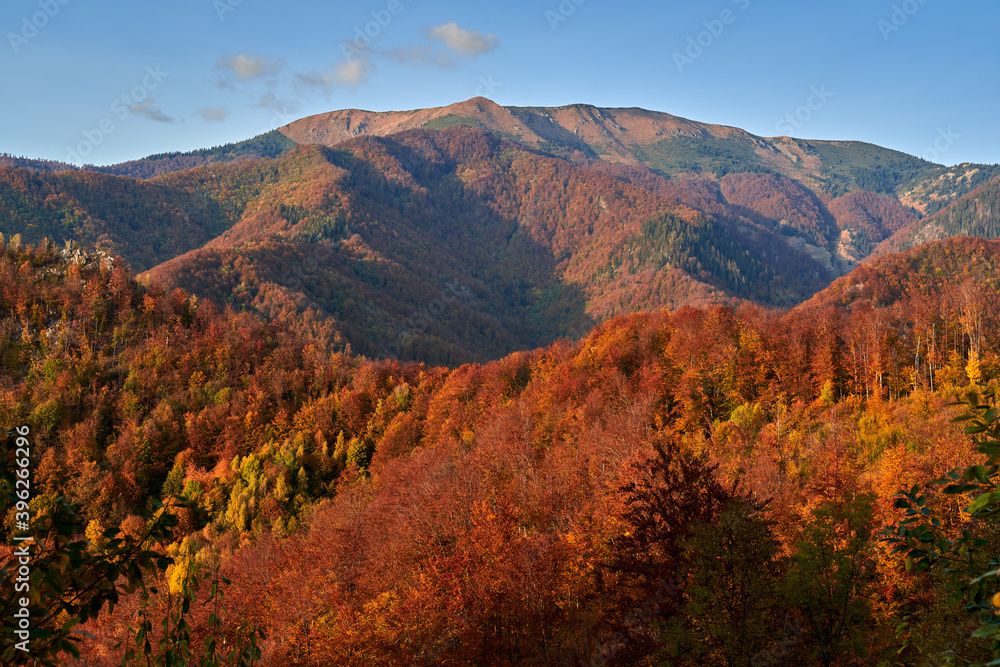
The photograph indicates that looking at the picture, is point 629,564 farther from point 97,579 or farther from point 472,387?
point 472,387

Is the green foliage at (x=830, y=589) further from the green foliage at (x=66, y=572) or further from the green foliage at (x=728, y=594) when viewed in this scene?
the green foliage at (x=66, y=572)

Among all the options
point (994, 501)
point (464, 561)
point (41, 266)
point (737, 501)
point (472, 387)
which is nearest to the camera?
point (994, 501)

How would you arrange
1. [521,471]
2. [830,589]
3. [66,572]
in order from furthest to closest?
[521,471], [830,589], [66,572]

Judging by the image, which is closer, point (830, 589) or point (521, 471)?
point (830, 589)

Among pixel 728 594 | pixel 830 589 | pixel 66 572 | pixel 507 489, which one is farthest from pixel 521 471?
pixel 66 572

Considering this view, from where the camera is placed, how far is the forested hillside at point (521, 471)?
21.4m

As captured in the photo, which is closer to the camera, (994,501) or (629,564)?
(994,501)

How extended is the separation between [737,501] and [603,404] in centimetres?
4784

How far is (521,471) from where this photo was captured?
164ft

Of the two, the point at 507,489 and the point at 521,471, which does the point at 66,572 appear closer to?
the point at 507,489

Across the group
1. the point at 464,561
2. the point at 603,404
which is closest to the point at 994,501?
the point at 464,561

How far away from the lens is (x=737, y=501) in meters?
20.1

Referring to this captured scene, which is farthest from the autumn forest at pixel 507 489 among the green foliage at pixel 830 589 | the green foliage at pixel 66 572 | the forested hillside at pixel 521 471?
the forested hillside at pixel 521 471

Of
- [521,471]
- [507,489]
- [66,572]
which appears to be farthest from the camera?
[521,471]
